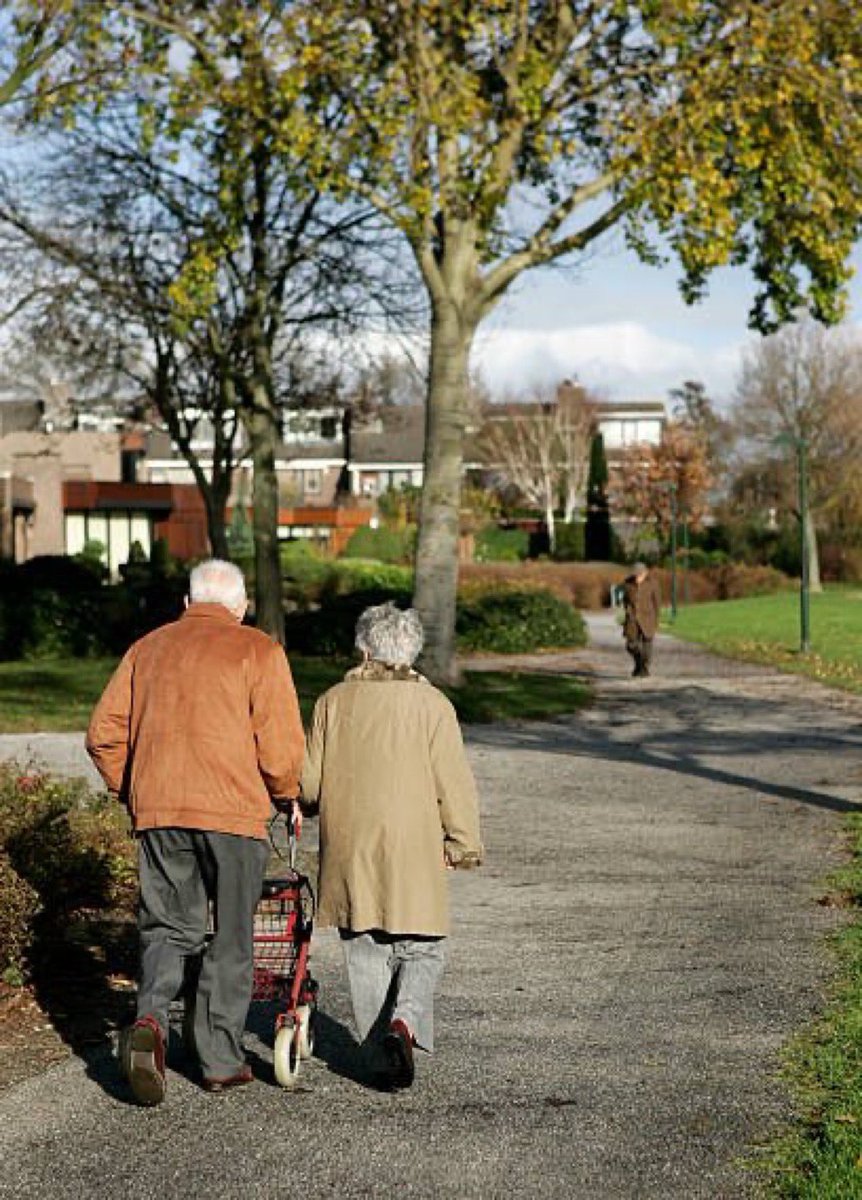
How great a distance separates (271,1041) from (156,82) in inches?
703

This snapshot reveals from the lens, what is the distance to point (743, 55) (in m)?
21.8

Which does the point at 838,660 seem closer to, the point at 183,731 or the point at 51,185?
the point at 51,185

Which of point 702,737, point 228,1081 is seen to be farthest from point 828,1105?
point 702,737

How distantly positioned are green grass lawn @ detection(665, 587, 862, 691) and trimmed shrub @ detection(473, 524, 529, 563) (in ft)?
45.1

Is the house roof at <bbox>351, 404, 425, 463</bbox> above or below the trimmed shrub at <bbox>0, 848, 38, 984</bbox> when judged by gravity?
above

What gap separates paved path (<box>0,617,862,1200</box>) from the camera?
5.73 metres

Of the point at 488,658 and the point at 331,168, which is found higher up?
the point at 331,168

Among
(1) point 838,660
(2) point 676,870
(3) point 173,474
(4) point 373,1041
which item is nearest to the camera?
(4) point 373,1041

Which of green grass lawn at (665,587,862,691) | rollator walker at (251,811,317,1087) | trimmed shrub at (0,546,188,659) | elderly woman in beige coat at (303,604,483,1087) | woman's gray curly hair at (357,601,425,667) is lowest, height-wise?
green grass lawn at (665,587,862,691)

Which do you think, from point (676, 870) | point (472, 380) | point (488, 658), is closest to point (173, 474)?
point (472, 380)

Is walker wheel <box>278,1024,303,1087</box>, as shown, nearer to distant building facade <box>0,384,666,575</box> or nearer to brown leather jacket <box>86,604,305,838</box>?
brown leather jacket <box>86,604,305,838</box>

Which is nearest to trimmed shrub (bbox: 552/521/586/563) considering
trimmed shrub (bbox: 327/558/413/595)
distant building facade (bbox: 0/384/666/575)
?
distant building facade (bbox: 0/384/666/575)

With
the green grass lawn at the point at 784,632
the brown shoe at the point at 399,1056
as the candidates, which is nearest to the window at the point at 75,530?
the green grass lawn at the point at 784,632

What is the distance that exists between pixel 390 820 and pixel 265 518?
24.5 metres
